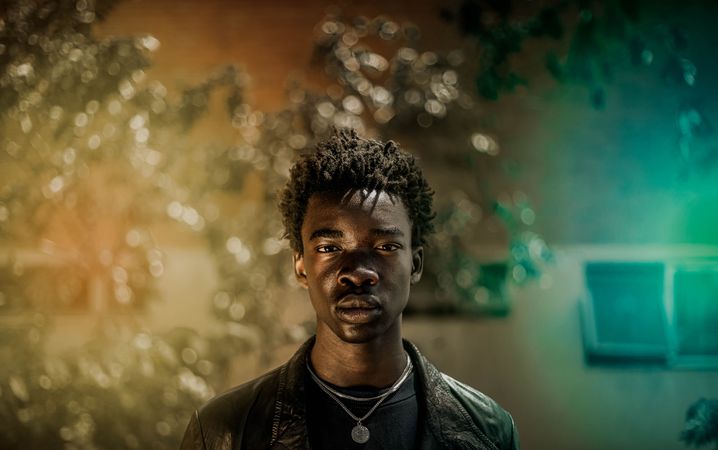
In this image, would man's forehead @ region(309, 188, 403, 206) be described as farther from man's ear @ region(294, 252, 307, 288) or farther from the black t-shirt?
the black t-shirt

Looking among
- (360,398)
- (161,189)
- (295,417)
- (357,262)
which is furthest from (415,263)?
(161,189)

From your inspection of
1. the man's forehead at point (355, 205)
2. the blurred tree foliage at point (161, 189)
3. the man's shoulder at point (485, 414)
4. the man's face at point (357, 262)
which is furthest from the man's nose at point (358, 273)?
the blurred tree foliage at point (161, 189)

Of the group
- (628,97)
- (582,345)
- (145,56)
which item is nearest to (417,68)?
(628,97)

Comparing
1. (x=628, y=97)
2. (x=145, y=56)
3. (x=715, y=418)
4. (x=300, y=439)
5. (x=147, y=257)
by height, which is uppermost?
(x=145, y=56)

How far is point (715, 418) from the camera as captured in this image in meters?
3.35

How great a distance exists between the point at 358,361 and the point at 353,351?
3 centimetres

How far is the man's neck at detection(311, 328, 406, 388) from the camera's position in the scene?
1.65 metres

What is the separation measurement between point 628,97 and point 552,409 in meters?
1.64

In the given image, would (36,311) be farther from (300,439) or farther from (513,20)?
(513,20)

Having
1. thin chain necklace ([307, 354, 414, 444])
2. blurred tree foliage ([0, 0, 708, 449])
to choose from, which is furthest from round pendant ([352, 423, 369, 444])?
blurred tree foliage ([0, 0, 708, 449])

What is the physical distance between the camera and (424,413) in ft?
5.51

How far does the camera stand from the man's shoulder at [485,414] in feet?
5.75

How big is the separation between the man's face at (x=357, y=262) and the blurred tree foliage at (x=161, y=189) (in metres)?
1.90

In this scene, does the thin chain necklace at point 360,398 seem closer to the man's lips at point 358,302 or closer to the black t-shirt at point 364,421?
the black t-shirt at point 364,421
